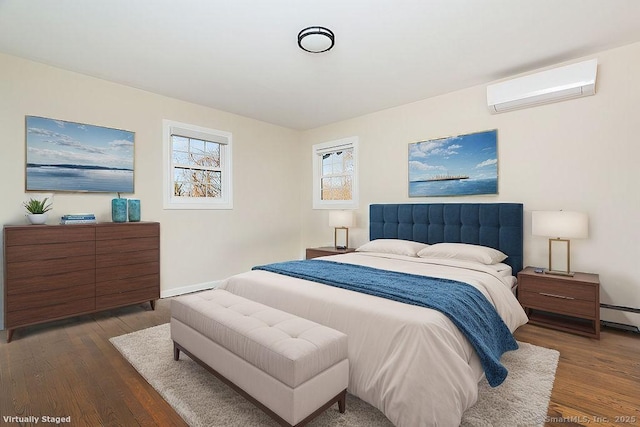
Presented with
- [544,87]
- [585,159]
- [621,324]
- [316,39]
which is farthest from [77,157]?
[621,324]

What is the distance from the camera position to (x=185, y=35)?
Result: 258cm

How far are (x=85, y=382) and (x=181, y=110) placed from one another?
3277 mm

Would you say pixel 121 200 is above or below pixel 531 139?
below

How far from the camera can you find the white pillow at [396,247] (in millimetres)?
3568

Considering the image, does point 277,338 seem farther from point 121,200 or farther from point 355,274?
point 121,200

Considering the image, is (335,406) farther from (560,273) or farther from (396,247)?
(560,273)

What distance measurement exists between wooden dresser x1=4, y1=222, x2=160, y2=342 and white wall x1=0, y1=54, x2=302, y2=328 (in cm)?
48

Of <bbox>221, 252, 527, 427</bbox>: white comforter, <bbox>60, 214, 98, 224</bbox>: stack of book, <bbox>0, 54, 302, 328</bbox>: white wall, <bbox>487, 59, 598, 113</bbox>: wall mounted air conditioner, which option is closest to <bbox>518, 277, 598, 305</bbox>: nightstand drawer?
<bbox>221, 252, 527, 427</bbox>: white comforter

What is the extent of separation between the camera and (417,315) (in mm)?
1660

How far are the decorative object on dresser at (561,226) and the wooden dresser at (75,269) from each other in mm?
3970

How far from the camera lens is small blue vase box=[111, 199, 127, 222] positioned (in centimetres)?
333

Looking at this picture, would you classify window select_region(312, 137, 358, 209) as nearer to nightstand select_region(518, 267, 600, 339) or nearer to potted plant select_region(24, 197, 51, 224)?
nightstand select_region(518, 267, 600, 339)

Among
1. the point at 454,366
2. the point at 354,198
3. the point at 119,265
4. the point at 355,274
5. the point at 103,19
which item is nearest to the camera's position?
the point at 454,366

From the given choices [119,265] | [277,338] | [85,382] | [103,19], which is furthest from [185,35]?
[85,382]
